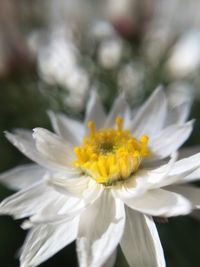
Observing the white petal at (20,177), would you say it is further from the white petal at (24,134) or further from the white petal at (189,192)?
the white petal at (189,192)

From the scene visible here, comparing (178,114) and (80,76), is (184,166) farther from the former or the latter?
(80,76)

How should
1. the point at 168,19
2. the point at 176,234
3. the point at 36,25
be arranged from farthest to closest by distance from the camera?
1. the point at 168,19
2. the point at 36,25
3. the point at 176,234

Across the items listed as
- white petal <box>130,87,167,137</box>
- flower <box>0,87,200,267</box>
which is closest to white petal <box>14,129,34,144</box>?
flower <box>0,87,200,267</box>

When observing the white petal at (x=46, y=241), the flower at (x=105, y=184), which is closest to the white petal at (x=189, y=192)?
the flower at (x=105, y=184)

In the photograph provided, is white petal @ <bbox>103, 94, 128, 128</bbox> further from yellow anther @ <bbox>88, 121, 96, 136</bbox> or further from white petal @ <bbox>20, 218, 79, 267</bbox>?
white petal @ <bbox>20, 218, 79, 267</bbox>

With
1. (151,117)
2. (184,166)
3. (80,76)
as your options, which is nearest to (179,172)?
(184,166)

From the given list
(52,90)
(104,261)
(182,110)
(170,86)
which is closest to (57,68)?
(52,90)

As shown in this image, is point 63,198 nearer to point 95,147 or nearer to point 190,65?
point 95,147
